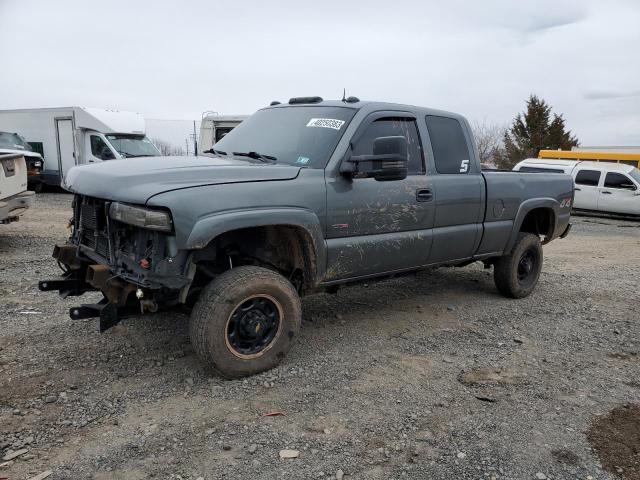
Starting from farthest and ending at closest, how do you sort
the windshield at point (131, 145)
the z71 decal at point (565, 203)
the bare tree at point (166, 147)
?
the bare tree at point (166, 147) < the windshield at point (131, 145) < the z71 decal at point (565, 203)

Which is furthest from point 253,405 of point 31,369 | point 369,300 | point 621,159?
point 621,159

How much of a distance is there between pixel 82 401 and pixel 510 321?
4.01m

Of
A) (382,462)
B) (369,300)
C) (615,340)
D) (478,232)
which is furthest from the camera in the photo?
(369,300)

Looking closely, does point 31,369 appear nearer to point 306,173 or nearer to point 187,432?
point 187,432

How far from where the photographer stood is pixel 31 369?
3.79 metres

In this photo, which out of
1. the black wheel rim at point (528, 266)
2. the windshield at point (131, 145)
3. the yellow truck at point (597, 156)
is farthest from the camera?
the yellow truck at point (597, 156)

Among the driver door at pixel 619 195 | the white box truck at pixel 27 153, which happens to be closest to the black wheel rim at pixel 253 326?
the white box truck at pixel 27 153

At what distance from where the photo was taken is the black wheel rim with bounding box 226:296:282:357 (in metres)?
3.67

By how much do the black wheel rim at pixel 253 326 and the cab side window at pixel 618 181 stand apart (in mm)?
15319

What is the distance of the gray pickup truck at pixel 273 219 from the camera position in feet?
11.2

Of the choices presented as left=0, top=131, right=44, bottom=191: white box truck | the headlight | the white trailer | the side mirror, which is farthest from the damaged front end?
left=0, top=131, right=44, bottom=191: white box truck

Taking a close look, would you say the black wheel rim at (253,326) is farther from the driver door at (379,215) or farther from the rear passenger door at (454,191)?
the rear passenger door at (454,191)

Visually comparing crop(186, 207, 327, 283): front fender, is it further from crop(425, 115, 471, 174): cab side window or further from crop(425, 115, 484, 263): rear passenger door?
crop(425, 115, 471, 174): cab side window

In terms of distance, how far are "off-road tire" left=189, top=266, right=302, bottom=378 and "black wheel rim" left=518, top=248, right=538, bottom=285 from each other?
349 cm
